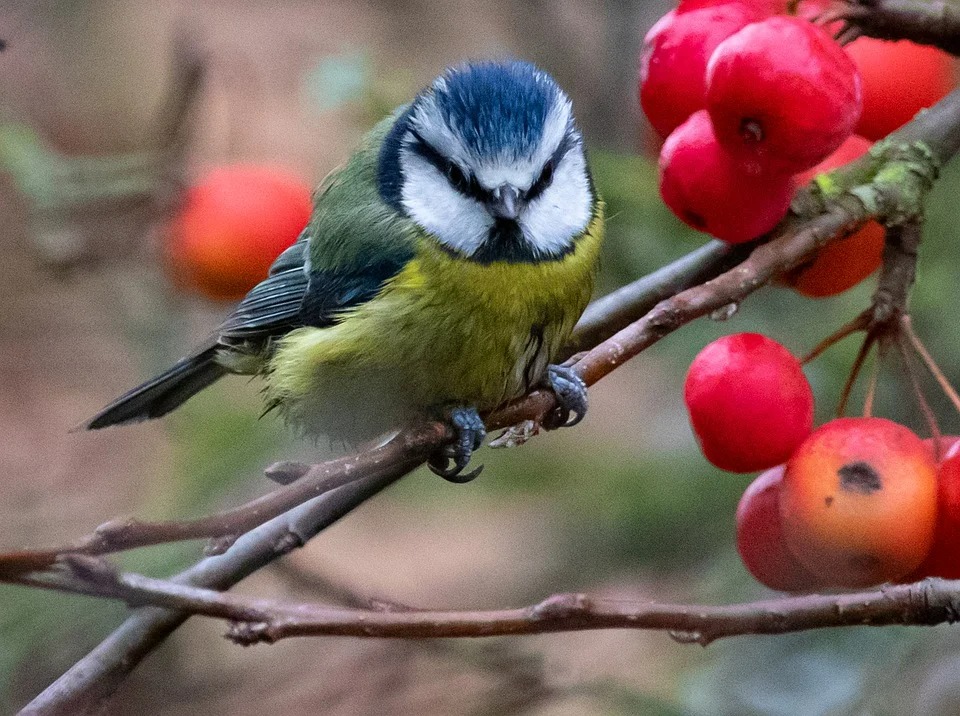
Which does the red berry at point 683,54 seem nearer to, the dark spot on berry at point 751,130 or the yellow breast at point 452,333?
the dark spot on berry at point 751,130

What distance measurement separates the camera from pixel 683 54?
94cm

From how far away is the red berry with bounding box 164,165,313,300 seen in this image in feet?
4.46

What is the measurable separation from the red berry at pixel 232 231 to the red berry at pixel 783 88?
0.66m

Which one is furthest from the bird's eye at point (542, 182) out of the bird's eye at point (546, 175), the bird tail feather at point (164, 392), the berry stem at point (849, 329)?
the bird tail feather at point (164, 392)

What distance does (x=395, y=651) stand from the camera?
1514 millimetres

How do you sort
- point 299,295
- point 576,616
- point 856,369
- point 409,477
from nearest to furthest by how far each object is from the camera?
1. point 576,616
2. point 856,369
3. point 299,295
4. point 409,477

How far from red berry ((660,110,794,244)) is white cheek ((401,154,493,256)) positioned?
260mm

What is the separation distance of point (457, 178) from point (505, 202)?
0.07m

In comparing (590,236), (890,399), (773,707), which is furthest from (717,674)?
(590,236)

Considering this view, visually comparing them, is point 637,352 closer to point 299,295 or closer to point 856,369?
point 856,369

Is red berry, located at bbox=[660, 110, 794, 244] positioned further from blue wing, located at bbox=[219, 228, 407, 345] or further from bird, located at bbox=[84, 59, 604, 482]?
blue wing, located at bbox=[219, 228, 407, 345]

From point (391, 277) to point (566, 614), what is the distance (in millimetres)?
536

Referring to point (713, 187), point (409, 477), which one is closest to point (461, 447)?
point (713, 187)

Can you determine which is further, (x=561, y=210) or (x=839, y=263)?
(x=561, y=210)
